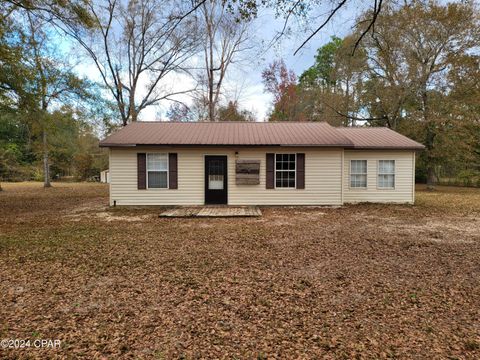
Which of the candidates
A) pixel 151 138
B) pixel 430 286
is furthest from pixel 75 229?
pixel 430 286

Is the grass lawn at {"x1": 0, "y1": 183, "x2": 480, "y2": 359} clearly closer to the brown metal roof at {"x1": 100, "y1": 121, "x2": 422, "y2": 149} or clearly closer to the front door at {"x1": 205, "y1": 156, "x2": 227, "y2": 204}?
the front door at {"x1": 205, "y1": 156, "x2": 227, "y2": 204}

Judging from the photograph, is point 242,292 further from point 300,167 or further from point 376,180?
point 376,180

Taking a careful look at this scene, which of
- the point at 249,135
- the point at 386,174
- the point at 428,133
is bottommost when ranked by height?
the point at 386,174

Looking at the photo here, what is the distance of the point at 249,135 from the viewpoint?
38.4 feet

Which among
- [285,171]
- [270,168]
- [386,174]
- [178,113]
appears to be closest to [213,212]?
[270,168]

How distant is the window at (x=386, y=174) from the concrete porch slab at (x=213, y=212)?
19.8 ft

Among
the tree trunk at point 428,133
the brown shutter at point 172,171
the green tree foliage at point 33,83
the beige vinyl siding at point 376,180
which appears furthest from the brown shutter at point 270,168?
the tree trunk at point 428,133

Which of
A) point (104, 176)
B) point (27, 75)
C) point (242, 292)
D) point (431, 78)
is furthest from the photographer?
point (104, 176)

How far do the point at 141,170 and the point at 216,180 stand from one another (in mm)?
3085

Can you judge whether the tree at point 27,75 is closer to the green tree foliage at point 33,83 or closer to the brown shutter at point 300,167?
the green tree foliage at point 33,83

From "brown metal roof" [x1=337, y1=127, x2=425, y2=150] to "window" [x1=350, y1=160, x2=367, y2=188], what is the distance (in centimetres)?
80

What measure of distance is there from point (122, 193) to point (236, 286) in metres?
8.62

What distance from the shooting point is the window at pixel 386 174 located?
1203 centimetres

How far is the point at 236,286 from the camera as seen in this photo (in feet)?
12.6
